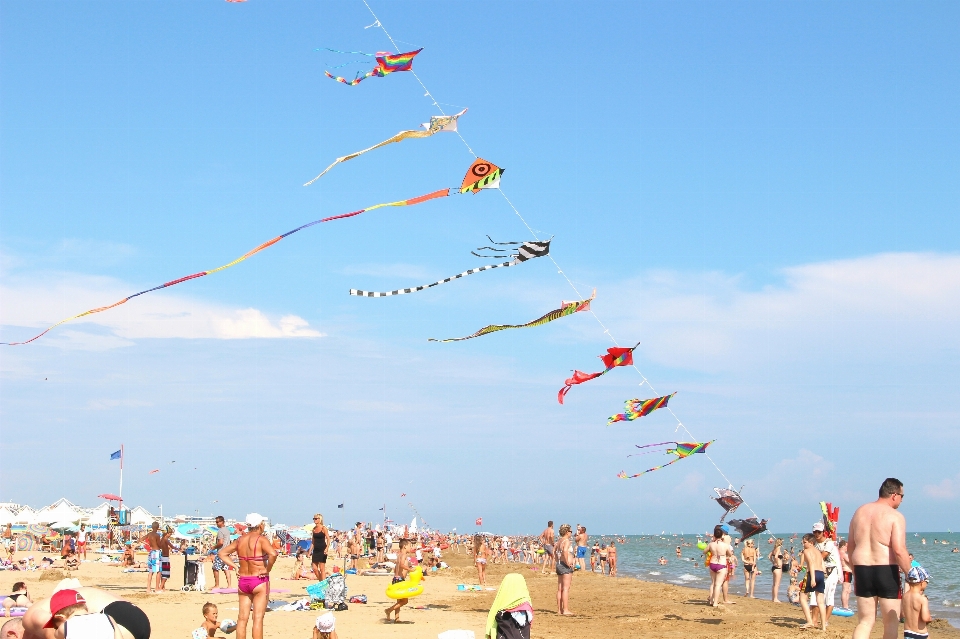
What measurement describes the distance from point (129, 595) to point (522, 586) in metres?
10.5

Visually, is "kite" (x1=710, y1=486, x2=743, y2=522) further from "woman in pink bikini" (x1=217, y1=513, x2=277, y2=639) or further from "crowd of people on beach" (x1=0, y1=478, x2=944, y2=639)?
"woman in pink bikini" (x1=217, y1=513, x2=277, y2=639)

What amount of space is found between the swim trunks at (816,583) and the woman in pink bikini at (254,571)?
6.15m

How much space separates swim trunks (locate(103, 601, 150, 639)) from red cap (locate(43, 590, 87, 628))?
4.6 inches

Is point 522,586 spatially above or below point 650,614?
above

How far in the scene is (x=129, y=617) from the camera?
12.3 ft

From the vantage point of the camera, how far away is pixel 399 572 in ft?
39.6

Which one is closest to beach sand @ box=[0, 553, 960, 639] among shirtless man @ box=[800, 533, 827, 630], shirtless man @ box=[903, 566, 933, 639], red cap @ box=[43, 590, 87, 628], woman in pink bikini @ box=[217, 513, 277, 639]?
shirtless man @ box=[800, 533, 827, 630]

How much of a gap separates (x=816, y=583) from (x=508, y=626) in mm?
6128

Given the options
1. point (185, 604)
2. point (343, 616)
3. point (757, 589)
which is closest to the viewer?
point (343, 616)

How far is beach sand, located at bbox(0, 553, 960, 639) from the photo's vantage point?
10.7 metres

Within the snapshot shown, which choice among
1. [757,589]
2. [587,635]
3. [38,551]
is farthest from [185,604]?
[38,551]

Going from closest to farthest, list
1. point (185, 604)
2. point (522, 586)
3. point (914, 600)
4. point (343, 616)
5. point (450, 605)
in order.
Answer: point (522, 586)
point (914, 600)
point (343, 616)
point (185, 604)
point (450, 605)

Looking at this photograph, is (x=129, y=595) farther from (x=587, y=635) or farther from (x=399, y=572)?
(x=587, y=635)

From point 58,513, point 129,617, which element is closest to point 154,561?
point 129,617
